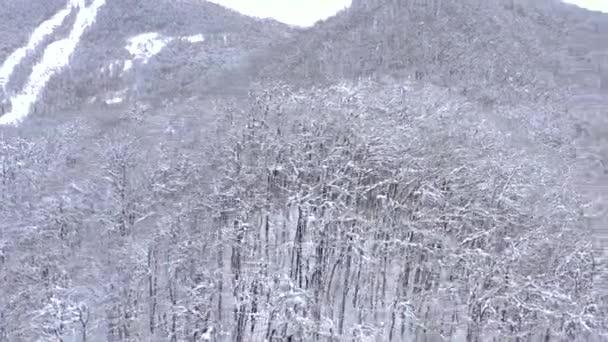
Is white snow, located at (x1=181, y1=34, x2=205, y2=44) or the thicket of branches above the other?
white snow, located at (x1=181, y1=34, x2=205, y2=44)

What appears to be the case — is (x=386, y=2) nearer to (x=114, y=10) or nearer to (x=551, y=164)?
(x=551, y=164)

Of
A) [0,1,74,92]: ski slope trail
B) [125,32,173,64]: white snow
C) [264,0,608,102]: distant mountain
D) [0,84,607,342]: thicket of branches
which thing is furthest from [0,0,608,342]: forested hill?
[0,1,74,92]: ski slope trail

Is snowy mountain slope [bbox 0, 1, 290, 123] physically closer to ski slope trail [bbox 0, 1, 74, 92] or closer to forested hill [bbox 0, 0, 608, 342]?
ski slope trail [bbox 0, 1, 74, 92]

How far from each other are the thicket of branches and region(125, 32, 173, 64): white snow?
81.0 m

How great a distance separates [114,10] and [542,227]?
12815cm

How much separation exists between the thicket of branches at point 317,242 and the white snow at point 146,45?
81.0 m

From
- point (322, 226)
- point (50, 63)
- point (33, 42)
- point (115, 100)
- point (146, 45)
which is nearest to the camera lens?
point (322, 226)

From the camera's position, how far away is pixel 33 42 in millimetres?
119188

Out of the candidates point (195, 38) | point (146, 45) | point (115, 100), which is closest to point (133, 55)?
point (146, 45)

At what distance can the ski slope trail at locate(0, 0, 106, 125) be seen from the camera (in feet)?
296

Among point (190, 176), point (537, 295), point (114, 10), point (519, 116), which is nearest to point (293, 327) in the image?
point (537, 295)

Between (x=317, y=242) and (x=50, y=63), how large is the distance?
10045 cm

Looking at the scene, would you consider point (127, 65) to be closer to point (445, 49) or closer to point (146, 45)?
point (146, 45)

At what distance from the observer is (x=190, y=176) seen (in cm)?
2978
